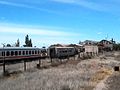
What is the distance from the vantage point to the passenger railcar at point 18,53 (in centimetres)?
4202

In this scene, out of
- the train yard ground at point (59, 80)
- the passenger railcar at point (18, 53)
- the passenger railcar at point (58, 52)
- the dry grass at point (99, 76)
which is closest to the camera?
the train yard ground at point (59, 80)

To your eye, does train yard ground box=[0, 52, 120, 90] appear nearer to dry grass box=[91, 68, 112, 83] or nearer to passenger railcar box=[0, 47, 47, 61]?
dry grass box=[91, 68, 112, 83]

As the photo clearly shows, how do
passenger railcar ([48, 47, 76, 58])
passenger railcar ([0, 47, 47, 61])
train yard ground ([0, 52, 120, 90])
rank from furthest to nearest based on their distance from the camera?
1. passenger railcar ([48, 47, 76, 58])
2. passenger railcar ([0, 47, 47, 61])
3. train yard ground ([0, 52, 120, 90])

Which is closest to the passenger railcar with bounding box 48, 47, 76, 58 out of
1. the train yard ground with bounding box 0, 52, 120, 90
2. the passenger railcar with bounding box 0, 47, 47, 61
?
the passenger railcar with bounding box 0, 47, 47, 61

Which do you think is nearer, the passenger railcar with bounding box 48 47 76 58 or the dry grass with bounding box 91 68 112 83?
the dry grass with bounding box 91 68 112 83

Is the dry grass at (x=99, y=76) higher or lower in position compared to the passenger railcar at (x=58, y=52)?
lower

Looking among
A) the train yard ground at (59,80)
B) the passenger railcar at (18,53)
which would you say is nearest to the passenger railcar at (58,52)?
the passenger railcar at (18,53)

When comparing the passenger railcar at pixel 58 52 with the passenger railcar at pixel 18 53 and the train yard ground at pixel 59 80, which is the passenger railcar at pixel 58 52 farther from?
the train yard ground at pixel 59 80

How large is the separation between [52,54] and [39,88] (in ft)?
163

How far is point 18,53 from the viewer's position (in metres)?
46.6

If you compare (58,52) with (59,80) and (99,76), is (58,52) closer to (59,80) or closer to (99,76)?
(99,76)

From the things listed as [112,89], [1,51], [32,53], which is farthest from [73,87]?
[32,53]

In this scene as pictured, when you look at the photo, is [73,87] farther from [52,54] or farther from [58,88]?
[52,54]

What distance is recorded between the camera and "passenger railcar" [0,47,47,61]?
138 feet
